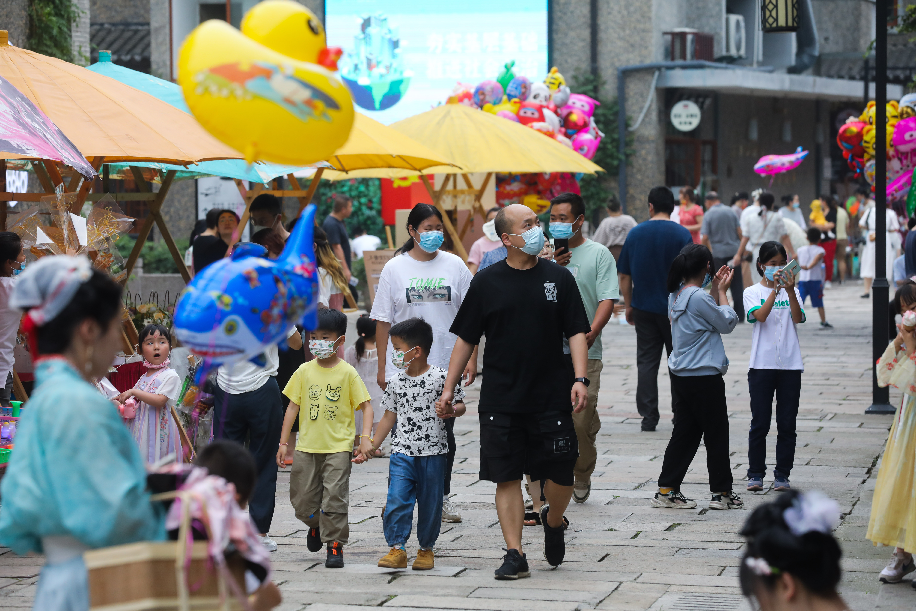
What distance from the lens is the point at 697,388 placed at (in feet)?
24.2

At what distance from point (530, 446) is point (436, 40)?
2106cm

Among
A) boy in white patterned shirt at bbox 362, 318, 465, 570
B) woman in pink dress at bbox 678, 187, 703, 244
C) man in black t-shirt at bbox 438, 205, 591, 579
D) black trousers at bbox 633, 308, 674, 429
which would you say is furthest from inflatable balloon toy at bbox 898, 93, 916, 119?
woman in pink dress at bbox 678, 187, 703, 244

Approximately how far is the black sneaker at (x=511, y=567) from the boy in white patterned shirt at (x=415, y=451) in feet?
1.44

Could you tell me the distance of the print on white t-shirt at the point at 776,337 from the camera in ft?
25.4

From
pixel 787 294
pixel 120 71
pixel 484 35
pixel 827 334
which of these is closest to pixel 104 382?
pixel 120 71

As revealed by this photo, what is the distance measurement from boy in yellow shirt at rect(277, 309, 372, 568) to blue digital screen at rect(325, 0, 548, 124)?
19.8 m

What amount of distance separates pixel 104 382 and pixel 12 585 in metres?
1.55

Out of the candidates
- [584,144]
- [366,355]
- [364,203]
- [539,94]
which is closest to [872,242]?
[584,144]

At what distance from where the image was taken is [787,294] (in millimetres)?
7812

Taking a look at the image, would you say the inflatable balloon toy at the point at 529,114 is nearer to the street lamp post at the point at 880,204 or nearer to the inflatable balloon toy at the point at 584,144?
the inflatable balloon toy at the point at 584,144

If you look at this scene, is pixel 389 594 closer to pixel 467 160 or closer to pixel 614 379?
pixel 467 160

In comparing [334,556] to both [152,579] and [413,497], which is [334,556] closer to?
[413,497]

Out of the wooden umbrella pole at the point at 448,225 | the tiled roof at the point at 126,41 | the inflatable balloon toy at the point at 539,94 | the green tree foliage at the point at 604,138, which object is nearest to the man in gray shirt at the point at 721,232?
the inflatable balloon toy at the point at 539,94

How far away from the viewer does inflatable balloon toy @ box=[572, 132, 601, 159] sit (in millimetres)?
16969
